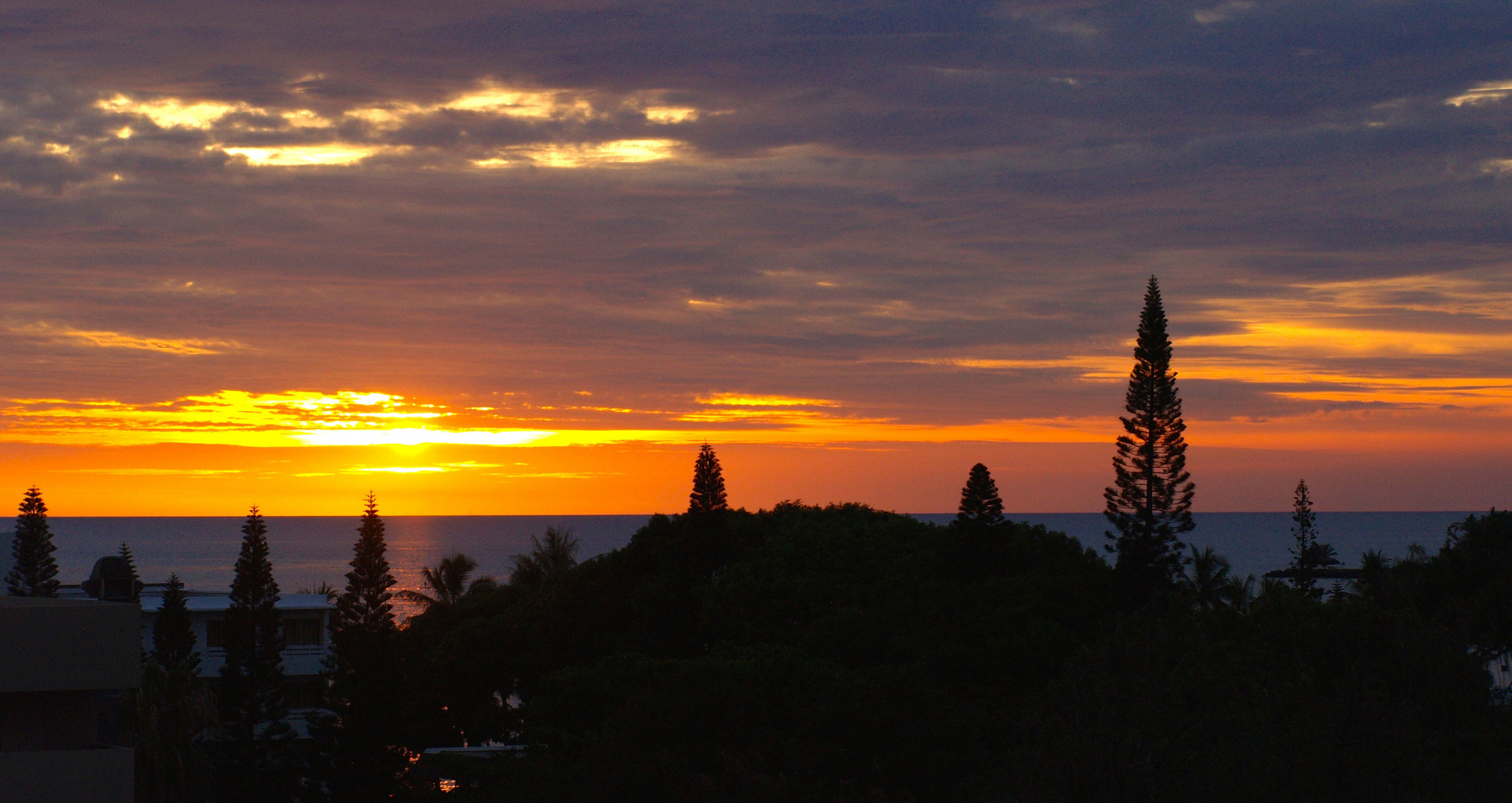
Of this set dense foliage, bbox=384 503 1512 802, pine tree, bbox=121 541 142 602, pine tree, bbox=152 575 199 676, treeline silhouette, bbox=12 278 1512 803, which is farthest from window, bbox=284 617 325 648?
dense foliage, bbox=384 503 1512 802

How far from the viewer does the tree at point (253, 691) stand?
40.8m

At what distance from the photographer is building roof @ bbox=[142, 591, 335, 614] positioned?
168 ft

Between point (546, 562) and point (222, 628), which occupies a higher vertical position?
point (546, 562)

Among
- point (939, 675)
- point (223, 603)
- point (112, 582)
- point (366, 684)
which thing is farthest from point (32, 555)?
point (939, 675)

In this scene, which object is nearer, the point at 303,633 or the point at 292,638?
the point at 292,638

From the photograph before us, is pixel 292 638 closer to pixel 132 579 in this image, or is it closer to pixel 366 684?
pixel 132 579

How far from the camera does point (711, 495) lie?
4381cm

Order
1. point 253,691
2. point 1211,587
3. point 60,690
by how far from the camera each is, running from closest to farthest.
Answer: point 60,690 → point 253,691 → point 1211,587

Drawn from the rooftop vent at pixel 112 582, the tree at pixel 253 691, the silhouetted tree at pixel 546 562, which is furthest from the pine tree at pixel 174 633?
the silhouetted tree at pixel 546 562

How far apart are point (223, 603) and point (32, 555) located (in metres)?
8.92

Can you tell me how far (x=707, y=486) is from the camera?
43.7m

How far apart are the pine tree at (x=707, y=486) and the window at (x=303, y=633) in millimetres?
18241

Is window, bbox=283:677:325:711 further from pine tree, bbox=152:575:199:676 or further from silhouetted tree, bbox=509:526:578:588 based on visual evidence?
silhouetted tree, bbox=509:526:578:588

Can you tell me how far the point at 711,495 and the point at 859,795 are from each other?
22.4 meters
